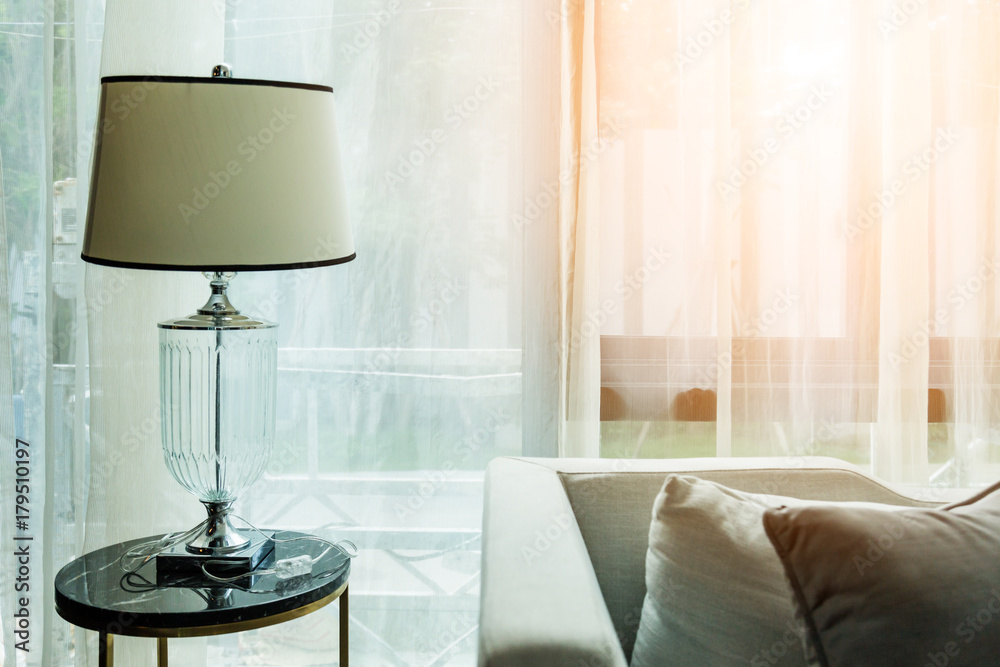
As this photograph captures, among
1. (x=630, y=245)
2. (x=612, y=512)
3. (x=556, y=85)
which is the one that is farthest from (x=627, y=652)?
(x=556, y=85)

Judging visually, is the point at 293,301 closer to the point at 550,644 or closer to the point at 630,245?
the point at 630,245

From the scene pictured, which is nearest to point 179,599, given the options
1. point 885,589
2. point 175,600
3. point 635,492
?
point 175,600

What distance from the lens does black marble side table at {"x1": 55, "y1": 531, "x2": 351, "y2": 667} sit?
3.72 ft

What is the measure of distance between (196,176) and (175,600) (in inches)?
24.2

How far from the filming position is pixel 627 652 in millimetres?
1177

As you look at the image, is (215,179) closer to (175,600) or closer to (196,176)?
(196,176)

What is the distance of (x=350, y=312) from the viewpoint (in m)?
1.82

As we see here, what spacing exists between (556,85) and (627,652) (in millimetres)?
1197

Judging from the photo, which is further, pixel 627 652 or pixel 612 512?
pixel 612 512

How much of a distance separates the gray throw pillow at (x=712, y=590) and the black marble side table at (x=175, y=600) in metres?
0.52

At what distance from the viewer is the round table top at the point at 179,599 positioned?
1134 mm

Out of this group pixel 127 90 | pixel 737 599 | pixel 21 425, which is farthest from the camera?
pixel 21 425

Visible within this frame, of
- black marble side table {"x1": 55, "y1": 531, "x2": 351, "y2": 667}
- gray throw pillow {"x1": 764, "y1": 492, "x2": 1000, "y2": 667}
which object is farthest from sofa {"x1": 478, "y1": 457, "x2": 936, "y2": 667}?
black marble side table {"x1": 55, "y1": 531, "x2": 351, "y2": 667}

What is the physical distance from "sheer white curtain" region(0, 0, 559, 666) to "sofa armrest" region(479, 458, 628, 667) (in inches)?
23.9
